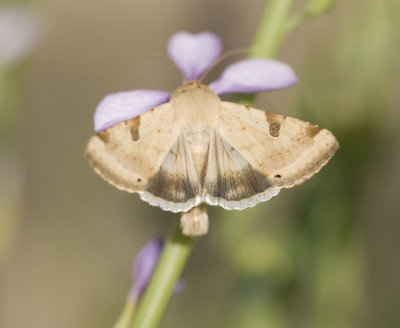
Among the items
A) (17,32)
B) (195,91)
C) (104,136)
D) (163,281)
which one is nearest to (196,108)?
(195,91)

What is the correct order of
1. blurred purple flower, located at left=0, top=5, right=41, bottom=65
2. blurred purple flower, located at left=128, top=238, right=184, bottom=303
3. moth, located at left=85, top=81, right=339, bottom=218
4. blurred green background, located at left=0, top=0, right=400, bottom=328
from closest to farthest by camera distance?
moth, located at left=85, top=81, right=339, bottom=218, blurred purple flower, located at left=128, top=238, right=184, bottom=303, blurred green background, located at left=0, top=0, right=400, bottom=328, blurred purple flower, located at left=0, top=5, right=41, bottom=65

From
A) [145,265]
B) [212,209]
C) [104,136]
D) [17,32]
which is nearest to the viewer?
[104,136]

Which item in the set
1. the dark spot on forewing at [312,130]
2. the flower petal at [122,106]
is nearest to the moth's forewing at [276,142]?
the dark spot on forewing at [312,130]

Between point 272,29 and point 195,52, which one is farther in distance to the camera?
point 195,52

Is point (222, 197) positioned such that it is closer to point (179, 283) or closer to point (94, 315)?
point (179, 283)

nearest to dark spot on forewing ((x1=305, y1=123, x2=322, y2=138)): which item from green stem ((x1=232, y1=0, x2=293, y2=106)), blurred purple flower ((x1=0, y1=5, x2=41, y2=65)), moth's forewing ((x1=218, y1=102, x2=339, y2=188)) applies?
moth's forewing ((x1=218, y1=102, x2=339, y2=188))

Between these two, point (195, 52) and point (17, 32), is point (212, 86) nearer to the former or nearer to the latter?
point (195, 52)

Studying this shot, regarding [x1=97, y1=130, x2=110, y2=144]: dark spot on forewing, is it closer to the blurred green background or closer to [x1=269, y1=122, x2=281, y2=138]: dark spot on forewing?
[x1=269, y1=122, x2=281, y2=138]: dark spot on forewing

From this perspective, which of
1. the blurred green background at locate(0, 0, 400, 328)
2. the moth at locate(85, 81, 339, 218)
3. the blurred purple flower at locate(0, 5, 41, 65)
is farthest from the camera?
the blurred purple flower at locate(0, 5, 41, 65)
